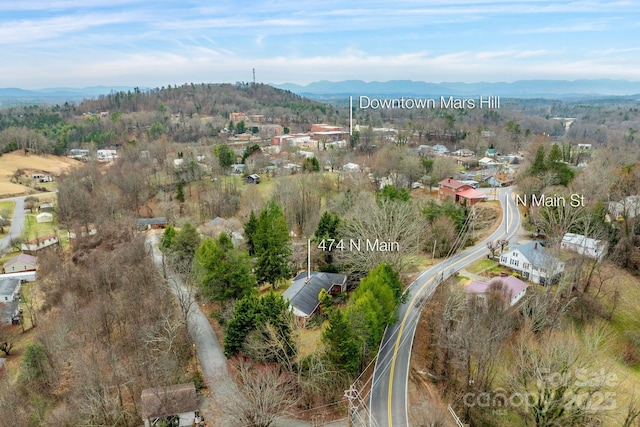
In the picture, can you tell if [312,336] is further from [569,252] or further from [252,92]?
[252,92]

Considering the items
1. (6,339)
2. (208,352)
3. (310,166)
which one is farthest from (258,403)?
(310,166)

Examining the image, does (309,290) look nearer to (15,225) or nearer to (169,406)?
(169,406)

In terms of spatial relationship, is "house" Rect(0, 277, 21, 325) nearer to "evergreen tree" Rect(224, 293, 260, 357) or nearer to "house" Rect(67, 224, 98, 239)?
"house" Rect(67, 224, 98, 239)

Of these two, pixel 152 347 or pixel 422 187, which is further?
pixel 422 187

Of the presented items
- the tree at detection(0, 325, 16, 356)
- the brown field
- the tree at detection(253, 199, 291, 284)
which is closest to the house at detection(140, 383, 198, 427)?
the tree at detection(253, 199, 291, 284)

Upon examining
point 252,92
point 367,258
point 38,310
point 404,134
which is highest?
point 252,92

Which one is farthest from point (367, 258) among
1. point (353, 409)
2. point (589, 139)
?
point (589, 139)
